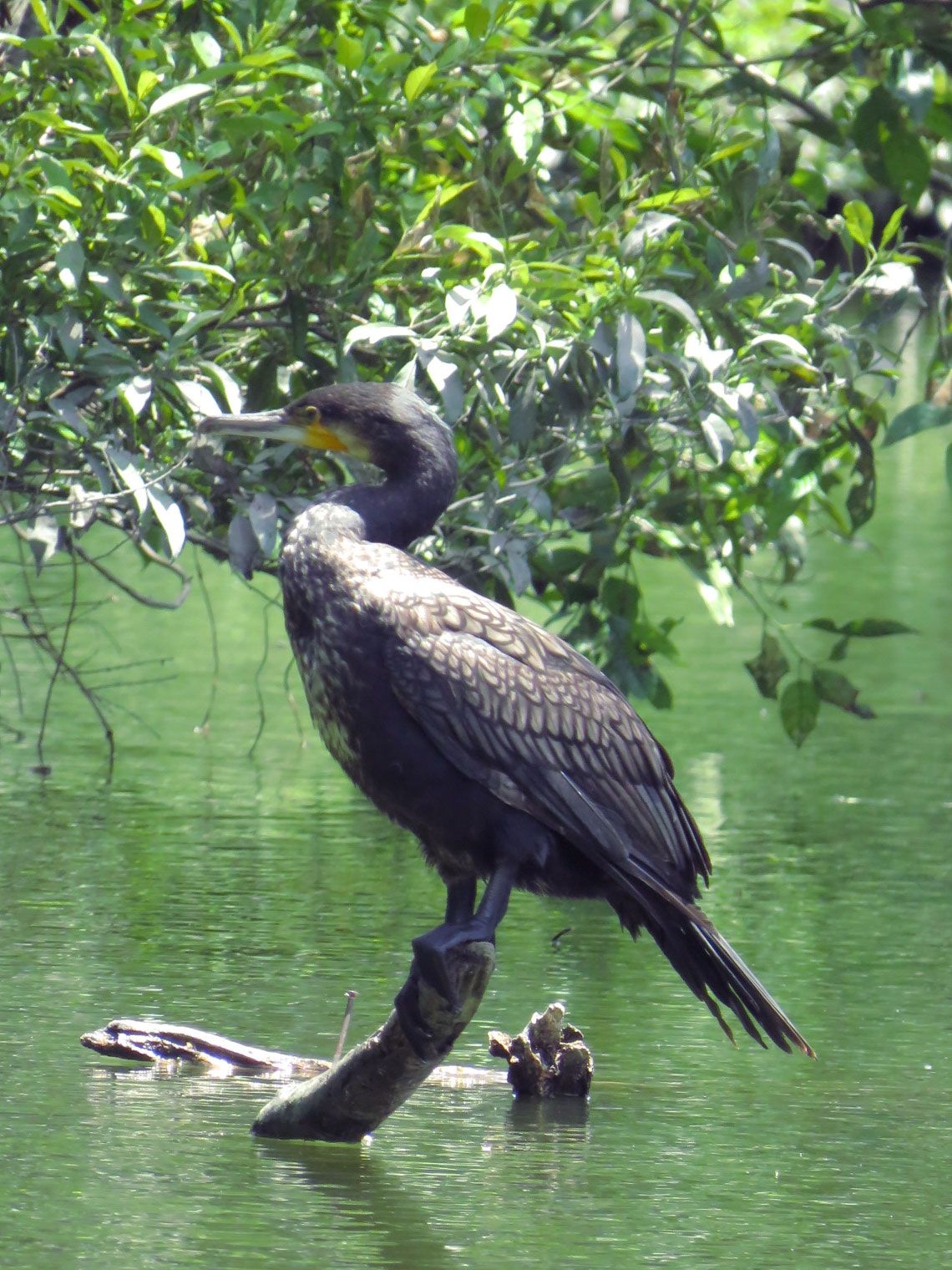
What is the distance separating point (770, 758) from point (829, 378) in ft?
10.1

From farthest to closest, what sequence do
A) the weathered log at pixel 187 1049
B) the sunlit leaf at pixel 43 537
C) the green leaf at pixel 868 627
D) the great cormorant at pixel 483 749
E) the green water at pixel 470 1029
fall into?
1. the green leaf at pixel 868 627
2. the sunlit leaf at pixel 43 537
3. the weathered log at pixel 187 1049
4. the great cormorant at pixel 483 749
5. the green water at pixel 470 1029

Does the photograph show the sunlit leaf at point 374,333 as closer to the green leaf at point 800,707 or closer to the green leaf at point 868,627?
the green leaf at point 868,627

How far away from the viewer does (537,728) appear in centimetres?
452

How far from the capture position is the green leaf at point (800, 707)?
7.05 m

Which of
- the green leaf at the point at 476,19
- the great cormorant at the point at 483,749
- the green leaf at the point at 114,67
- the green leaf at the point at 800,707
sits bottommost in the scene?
the green leaf at the point at 800,707

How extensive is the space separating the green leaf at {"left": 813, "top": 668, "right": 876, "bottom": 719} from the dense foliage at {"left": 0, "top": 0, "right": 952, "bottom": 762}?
0.03 m

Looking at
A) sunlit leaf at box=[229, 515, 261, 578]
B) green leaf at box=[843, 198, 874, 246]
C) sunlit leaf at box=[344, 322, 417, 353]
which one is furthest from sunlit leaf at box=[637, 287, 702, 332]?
sunlit leaf at box=[229, 515, 261, 578]

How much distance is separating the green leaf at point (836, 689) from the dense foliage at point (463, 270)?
0.03 meters

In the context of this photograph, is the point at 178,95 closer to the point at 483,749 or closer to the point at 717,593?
the point at 483,749

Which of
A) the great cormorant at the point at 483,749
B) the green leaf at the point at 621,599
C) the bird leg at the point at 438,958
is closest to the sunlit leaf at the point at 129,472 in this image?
the great cormorant at the point at 483,749

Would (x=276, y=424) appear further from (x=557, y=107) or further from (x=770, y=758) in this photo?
(x=770, y=758)

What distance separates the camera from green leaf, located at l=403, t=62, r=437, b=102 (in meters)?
5.79

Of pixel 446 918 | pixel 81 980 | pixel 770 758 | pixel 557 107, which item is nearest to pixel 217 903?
pixel 81 980

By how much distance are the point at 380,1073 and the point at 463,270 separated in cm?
256
